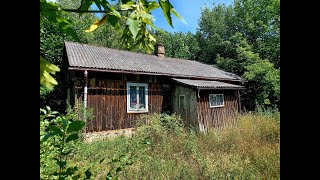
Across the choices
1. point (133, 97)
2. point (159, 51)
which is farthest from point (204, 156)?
point (159, 51)

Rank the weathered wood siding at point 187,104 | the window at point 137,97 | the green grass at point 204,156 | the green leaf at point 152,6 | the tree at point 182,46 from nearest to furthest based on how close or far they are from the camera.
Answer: the green leaf at point 152,6 → the green grass at point 204,156 → the window at point 137,97 → the weathered wood siding at point 187,104 → the tree at point 182,46

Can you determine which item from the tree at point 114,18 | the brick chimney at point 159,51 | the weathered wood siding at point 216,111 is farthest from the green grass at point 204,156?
the brick chimney at point 159,51

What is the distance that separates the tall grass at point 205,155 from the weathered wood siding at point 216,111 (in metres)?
3.01

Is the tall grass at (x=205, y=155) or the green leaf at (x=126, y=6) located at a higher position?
the green leaf at (x=126, y=6)

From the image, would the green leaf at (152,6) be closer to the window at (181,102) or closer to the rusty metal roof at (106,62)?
the rusty metal roof at (106,62)

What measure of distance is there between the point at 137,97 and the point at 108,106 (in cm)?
181

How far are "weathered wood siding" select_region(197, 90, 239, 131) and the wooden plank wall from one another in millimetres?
3670

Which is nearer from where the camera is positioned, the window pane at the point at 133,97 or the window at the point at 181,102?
the window pane at the point at 133,97

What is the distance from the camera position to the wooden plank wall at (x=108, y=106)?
444 inches

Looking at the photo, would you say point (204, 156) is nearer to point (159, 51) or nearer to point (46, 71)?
point (46, 71)

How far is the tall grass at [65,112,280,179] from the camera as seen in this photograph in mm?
5898

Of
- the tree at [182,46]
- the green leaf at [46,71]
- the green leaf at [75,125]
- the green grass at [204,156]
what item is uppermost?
the tree at [182,46]

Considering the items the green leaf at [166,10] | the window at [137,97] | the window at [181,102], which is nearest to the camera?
the green leaf at [166,10]
